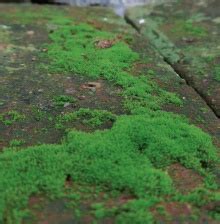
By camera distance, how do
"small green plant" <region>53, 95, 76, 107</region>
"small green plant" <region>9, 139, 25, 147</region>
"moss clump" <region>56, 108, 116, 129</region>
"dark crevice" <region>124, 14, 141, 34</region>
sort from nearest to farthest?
"small green plant" <region>9, 139, 25, 147</region> → "moss clump" <region>56, 108, 116, 129</region> → "small green plant" <region>53, 95, 76, 107</region> → "dark crevice" <region>124, 14, 141, 34</region>

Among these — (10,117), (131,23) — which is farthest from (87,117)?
(131,23)

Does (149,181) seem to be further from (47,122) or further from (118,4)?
(118,4)

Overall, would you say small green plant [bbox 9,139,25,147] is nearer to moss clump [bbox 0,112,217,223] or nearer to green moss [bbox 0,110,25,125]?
moss clump [bbox 0,112,217,223]

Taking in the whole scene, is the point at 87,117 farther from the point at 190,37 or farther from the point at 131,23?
the point at 131,23

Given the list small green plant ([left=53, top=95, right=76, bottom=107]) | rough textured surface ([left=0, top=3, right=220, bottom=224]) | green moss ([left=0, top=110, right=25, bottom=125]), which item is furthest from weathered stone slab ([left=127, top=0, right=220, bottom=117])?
green moss ([left=0, top=110, right=25, bottom=125])

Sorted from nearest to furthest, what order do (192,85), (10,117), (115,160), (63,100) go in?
1. (115,160)
2. (10,117)
3. (63,100)
4. (192,85)
